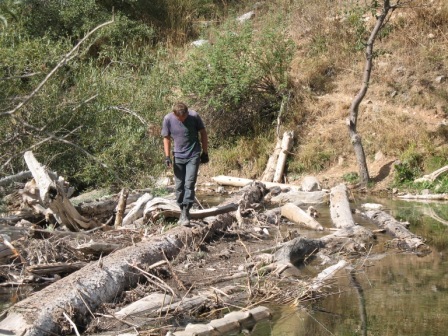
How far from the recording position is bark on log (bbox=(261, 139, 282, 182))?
64.3 feet

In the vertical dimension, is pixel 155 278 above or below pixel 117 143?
below

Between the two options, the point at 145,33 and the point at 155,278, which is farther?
the point at 145,33

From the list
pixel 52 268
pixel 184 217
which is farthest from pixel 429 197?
pixel 52 268

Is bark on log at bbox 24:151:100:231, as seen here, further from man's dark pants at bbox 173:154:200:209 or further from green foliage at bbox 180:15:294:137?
green foliage at bbox 180:15:294:137

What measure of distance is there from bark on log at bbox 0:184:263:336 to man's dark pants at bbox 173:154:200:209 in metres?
0.61

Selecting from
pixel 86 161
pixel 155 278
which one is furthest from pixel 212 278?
pixel 86 161

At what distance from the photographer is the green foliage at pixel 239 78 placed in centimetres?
2062

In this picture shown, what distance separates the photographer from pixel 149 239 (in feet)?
33.4

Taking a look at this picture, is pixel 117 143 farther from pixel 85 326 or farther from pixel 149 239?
pixel 85 326

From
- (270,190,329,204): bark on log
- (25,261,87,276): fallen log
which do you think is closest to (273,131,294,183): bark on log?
(270,190,329,204): bark on log

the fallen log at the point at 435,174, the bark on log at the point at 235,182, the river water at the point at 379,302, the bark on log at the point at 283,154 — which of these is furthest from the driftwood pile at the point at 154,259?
the bark on log at the point at 283,154

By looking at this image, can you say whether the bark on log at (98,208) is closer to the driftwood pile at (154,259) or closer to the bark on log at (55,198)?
the driftwood pile at (154,259)

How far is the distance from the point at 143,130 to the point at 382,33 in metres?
8.83

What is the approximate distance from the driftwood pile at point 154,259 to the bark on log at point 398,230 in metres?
0.03
